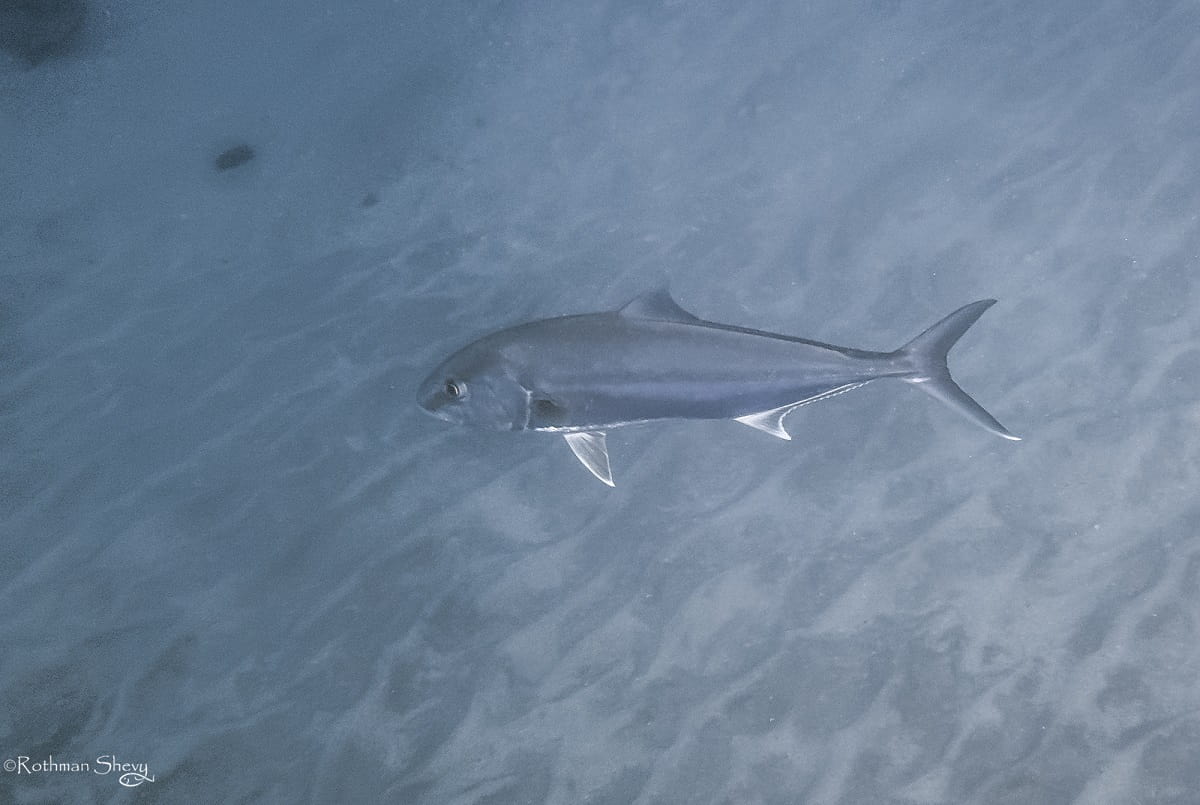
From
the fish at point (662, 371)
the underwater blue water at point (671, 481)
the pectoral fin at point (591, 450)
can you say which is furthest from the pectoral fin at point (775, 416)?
the underwater blue water at point (671, 481)

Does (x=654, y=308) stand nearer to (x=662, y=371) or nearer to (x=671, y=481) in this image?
(x=662, y=371)

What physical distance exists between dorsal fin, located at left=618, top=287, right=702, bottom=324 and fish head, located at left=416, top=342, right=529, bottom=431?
58 centimetres

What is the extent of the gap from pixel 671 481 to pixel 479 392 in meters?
2.09

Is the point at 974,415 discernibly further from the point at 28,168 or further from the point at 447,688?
the point at 28,168

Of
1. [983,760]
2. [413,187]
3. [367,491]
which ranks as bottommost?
[983,760]

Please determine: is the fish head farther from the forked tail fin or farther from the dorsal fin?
the forked tail fin

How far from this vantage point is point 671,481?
4859mm

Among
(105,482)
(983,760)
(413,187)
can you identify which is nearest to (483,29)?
(413,187)

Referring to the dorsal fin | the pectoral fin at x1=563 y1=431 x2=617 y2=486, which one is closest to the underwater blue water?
the pectoral fin at x1=563 y1=431 x2=617 y2=486

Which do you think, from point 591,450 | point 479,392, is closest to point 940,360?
point 591,450

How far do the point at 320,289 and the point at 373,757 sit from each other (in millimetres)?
4574

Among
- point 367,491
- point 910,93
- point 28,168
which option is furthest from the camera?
point 28,168

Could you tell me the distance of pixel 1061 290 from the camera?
17.8 ft

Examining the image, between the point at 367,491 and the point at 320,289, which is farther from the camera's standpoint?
the point at 320,289
